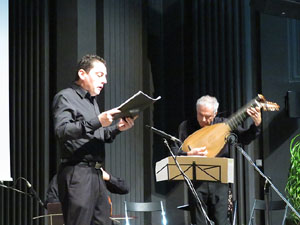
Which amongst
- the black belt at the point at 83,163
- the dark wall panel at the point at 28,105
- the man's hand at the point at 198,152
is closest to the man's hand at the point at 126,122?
the black belt at the point at 83,163

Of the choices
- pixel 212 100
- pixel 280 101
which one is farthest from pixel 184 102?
pixel 212 100

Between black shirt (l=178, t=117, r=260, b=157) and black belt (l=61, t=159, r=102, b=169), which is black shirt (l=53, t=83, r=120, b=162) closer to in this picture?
black belt (l=61, t=159, r=102, b=169)

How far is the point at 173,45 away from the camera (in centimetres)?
757

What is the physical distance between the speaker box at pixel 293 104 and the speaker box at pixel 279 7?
103 centimetres

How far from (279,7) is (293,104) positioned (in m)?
1.33

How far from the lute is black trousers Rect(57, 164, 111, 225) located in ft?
5.64

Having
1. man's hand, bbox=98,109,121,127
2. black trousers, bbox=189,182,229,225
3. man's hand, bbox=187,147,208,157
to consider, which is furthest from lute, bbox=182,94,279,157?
man's hand, bbox=98,109,121,127

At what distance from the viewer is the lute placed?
5426 mm

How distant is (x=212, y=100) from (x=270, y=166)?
195 centimetres

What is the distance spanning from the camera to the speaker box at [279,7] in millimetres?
6438

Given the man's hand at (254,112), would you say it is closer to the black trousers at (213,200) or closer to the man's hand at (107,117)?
the black trousers at (213,200)

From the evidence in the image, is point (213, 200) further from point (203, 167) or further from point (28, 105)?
point (28, 105)

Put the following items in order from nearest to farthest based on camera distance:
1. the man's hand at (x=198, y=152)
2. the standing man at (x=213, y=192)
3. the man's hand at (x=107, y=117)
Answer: the man's hand at (x=107, y=117)
the man's hand at (x=198, y=152)
the standing man at (x=213, y=192)

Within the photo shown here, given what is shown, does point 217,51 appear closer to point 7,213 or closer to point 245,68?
point 245,68
